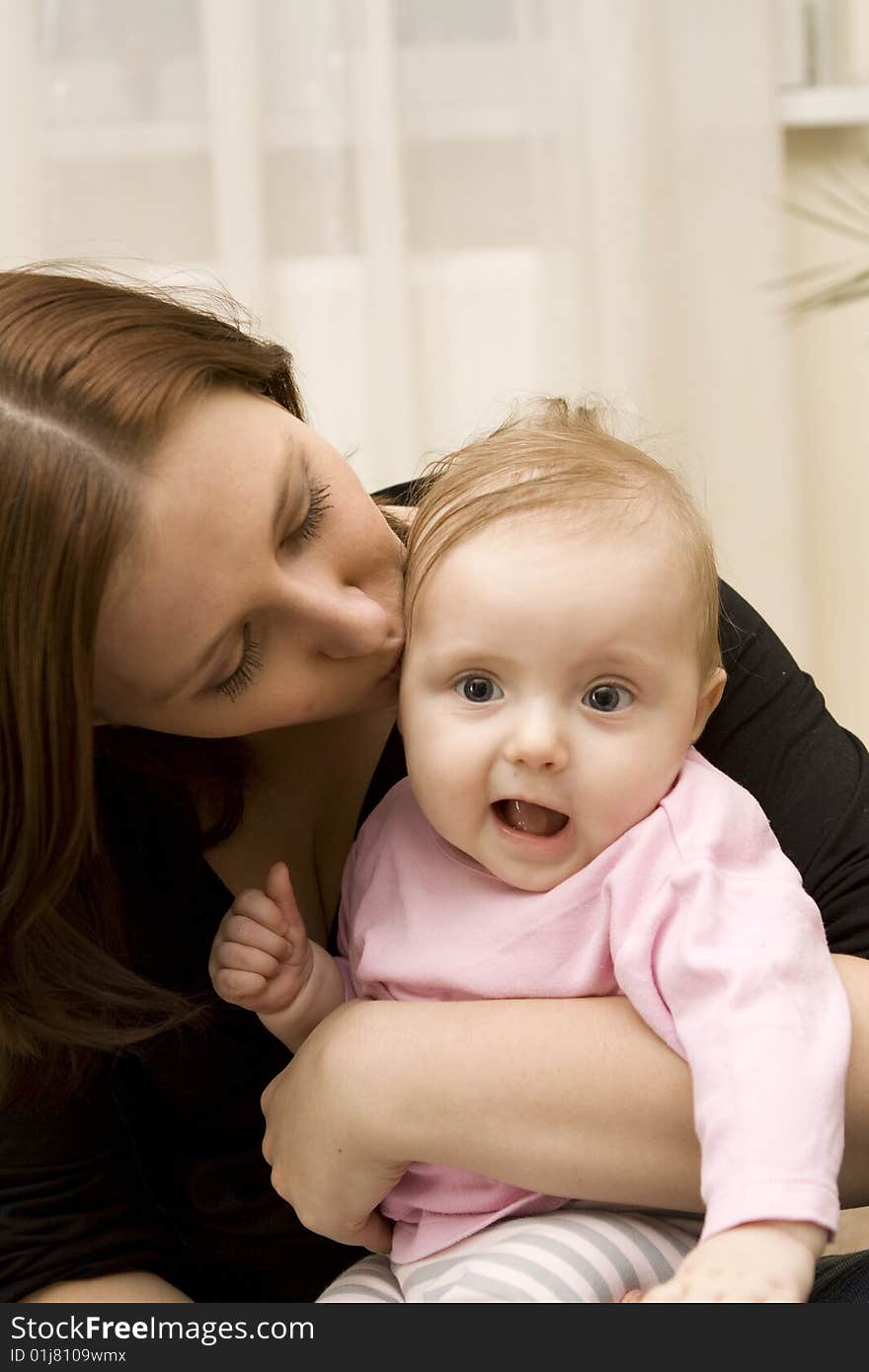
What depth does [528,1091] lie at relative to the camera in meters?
1.05

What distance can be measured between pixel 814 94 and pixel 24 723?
71.4 inches

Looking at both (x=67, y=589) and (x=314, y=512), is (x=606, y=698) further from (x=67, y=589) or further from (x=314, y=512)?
(x=67, y=589)

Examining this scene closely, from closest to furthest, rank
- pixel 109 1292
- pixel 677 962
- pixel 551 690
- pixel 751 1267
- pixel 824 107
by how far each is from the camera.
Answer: pixel 751 1267
pixel 677 962
pixel 551 690
pixel 109 1292
pixel 824 107

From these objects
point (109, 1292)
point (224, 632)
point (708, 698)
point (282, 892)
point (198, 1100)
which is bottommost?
point (109, 1292)

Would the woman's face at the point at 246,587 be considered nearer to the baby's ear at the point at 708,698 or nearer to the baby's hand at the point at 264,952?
the baby's hand at the point at 264,952

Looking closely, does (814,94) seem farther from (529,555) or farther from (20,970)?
(20,970)

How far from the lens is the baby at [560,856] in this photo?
0.99 meters

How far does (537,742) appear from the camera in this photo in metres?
1.04

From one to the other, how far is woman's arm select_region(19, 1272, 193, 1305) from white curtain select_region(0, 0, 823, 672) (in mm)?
1326

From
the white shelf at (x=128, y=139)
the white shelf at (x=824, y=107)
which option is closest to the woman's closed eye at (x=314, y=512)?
the white shelf at (x=128, y=139)

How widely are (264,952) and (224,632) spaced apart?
26 cm

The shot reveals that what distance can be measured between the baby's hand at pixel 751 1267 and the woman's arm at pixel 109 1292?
517 mm

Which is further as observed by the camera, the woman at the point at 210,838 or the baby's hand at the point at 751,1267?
the woman at the point at 210,838

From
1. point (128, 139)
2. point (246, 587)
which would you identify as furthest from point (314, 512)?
point (128, 139)
